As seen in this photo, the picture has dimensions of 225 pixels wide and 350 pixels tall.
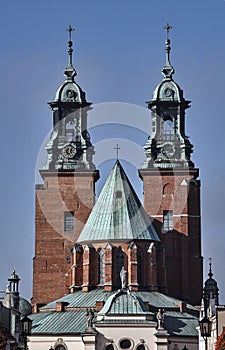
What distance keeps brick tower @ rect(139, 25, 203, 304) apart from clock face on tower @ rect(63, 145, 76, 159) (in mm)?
6580

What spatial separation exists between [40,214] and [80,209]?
12.4 feet

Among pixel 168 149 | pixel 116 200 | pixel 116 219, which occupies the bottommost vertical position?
pixel 116 219

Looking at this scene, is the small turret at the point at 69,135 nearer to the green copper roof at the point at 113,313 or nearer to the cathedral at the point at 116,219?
the cathedral at the point at 116,219

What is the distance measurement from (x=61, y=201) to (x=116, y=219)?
A: 673 cm

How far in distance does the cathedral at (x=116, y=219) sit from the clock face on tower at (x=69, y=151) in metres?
0.09

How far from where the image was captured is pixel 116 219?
4082 inches

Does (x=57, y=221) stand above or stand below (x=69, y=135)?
below

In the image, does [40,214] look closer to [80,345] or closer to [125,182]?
[125,182]

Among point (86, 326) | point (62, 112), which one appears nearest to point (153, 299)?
point (86, 326)

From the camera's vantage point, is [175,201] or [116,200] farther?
[175,201]

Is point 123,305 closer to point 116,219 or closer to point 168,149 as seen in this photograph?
point 116,219

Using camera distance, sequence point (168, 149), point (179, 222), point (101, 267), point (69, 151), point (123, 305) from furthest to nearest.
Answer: point (69, 151) < point (168, 149) < point (179, 222) < point (101, 267) < point (123, 305)

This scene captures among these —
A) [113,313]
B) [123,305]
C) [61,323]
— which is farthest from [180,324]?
[61,323]

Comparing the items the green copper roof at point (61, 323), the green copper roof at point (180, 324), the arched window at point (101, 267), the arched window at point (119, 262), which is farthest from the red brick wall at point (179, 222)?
the green copper roof at point (61, 323)
